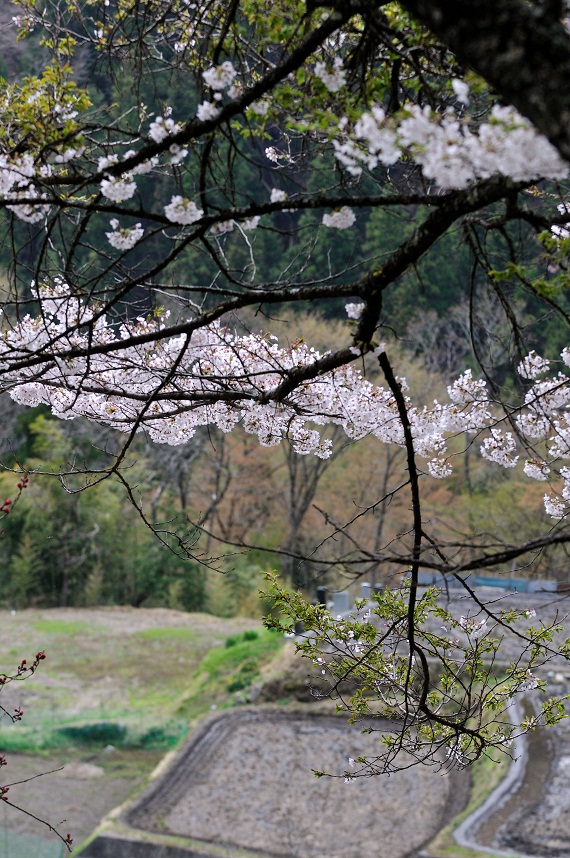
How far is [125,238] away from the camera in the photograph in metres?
2.14

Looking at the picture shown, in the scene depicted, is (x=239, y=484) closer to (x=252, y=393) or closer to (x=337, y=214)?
(x=252, y=393)

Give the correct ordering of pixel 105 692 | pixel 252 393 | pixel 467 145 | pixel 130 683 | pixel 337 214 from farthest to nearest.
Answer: pixel 130 683, pixel 105 692, pixel 252 393, pixel 337 214, pixel 467 145

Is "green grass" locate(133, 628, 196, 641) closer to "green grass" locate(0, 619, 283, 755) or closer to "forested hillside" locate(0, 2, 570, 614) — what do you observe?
"green grass" locate(0, 619, 283, 755)

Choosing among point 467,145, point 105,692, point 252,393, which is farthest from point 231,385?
point 105,692

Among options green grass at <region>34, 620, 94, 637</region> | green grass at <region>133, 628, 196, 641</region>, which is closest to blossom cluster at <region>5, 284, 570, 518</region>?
green grass at <region>133, 628, 196, 641</region>

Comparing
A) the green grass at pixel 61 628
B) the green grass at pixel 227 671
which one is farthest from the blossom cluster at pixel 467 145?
the green grass at pixel 61 628

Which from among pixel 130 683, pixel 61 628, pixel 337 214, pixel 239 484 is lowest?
pixel 130 683

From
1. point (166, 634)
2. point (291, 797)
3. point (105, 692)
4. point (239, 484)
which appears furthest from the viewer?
point (239, 484)

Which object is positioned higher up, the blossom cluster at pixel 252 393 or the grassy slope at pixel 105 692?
the blossom cluster at pixel 252 393

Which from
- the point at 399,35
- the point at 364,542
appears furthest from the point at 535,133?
the point at 364,542

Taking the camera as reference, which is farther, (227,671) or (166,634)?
(166,634)

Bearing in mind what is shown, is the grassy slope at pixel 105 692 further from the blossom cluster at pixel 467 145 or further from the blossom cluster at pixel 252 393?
the blossom cluster at pixel 467 145

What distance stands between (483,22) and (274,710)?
8.94 m

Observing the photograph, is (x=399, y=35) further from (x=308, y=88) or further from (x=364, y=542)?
(x=364, y=542)
